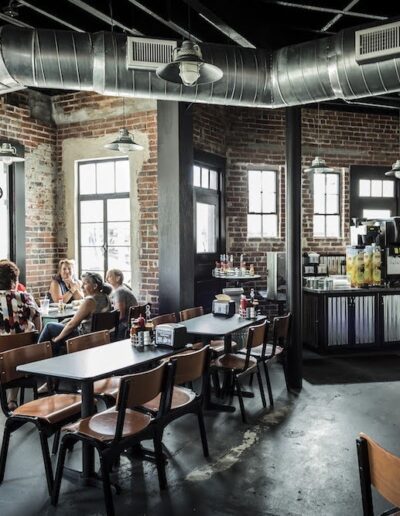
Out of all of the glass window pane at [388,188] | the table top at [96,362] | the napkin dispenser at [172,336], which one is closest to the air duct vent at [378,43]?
the napkin dispenser at [172,336]

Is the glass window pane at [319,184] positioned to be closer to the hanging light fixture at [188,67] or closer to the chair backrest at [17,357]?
the hanging light fixture at [188,67]

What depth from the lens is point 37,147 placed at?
7.10 m

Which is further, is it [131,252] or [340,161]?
[340,161]

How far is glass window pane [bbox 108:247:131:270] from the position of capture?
22.6ft

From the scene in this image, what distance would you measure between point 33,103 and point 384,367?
18.6 feet

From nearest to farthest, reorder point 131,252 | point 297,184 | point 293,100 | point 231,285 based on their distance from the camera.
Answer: point 293,100 < point 297,184 < point 131,252 < point 231,285

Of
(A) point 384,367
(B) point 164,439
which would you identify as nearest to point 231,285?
(A) point 384,367

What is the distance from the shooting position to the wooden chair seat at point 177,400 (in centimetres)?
343

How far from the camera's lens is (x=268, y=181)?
8.25m

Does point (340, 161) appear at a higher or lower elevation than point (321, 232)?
higher

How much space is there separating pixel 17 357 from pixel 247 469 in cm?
174

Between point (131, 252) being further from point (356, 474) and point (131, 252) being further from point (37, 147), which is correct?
point (356, 474)

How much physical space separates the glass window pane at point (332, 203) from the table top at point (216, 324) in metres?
3.93

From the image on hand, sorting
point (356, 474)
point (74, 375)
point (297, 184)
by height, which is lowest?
point (356, 474)
